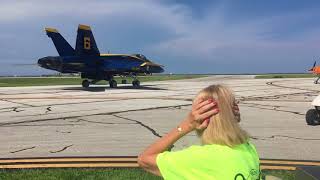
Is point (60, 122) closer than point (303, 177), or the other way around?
point (303, 177)

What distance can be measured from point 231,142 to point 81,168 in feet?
16.6

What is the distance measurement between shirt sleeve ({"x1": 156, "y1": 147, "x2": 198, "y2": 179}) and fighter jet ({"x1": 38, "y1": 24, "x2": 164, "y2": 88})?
3316cm

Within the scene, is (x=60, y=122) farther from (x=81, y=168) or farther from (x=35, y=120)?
(x=81, y=168)

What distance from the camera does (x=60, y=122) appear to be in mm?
14219

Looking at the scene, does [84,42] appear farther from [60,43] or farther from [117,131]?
[117,131]

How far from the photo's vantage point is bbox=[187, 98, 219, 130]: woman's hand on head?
107 inches

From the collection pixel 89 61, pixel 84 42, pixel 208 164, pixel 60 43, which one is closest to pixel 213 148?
pixel 208 164

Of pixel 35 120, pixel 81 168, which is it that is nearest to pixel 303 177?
pixel 81 168

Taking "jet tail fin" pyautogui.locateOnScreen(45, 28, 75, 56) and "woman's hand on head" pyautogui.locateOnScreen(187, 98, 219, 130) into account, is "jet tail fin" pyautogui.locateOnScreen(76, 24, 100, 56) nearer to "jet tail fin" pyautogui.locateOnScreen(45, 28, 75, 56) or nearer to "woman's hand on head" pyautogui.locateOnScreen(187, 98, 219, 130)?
"jet tail fin" pyautogui.locateOnScreen(45, 28, 75, 56)

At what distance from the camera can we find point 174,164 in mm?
2809

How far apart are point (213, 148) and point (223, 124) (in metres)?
0.16

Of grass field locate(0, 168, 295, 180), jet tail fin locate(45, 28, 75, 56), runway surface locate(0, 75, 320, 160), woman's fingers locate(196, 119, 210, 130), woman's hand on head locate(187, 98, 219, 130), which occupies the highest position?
jet tail fin locate(45, 28, 75, 56)

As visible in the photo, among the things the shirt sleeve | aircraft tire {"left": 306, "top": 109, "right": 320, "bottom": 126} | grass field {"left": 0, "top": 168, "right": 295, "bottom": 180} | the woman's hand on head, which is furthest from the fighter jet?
the woman's hand on head

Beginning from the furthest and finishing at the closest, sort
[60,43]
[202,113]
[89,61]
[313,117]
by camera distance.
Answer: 1. [89,61]
2. [60,43]
3. [313,117]
4. [202,113]
